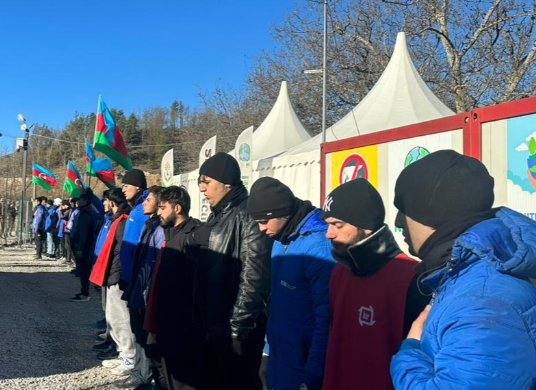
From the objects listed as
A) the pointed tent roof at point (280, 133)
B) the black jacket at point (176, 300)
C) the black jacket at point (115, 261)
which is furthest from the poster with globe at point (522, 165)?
the pointed tent roof at point (280, 133)

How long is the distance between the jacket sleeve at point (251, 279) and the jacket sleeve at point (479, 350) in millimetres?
1963

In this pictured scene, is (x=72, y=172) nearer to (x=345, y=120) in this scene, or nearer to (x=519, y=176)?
(x=345, y=120)

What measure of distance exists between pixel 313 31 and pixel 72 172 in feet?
36.3

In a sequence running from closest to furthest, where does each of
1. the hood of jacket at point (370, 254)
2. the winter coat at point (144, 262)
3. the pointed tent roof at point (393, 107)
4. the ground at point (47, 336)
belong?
the hood of jacket at point (370, 254), the winter coat at point (144, 262), the ground at point (47, 336), the pointed tent roof at point (393, 107)

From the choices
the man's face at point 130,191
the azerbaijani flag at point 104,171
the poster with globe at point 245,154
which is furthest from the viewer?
the azerbaijani flag at point 104,171

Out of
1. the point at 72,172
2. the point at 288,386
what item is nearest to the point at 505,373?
the point at 288,386

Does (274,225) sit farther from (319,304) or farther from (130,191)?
(130,191)

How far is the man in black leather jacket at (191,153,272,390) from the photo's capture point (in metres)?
3.38

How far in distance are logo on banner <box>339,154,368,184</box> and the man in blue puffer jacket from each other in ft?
9.42

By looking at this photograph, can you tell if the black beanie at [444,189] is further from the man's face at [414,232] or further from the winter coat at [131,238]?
the winter coat at [131,238]

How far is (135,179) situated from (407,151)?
3149 millimetres

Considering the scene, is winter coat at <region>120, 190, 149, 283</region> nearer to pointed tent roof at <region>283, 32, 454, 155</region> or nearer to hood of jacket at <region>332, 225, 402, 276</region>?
hood of jacket at <region>332, 225, 402, 276</region>

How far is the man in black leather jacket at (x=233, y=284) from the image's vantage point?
11.1 feet

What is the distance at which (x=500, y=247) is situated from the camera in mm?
1425
